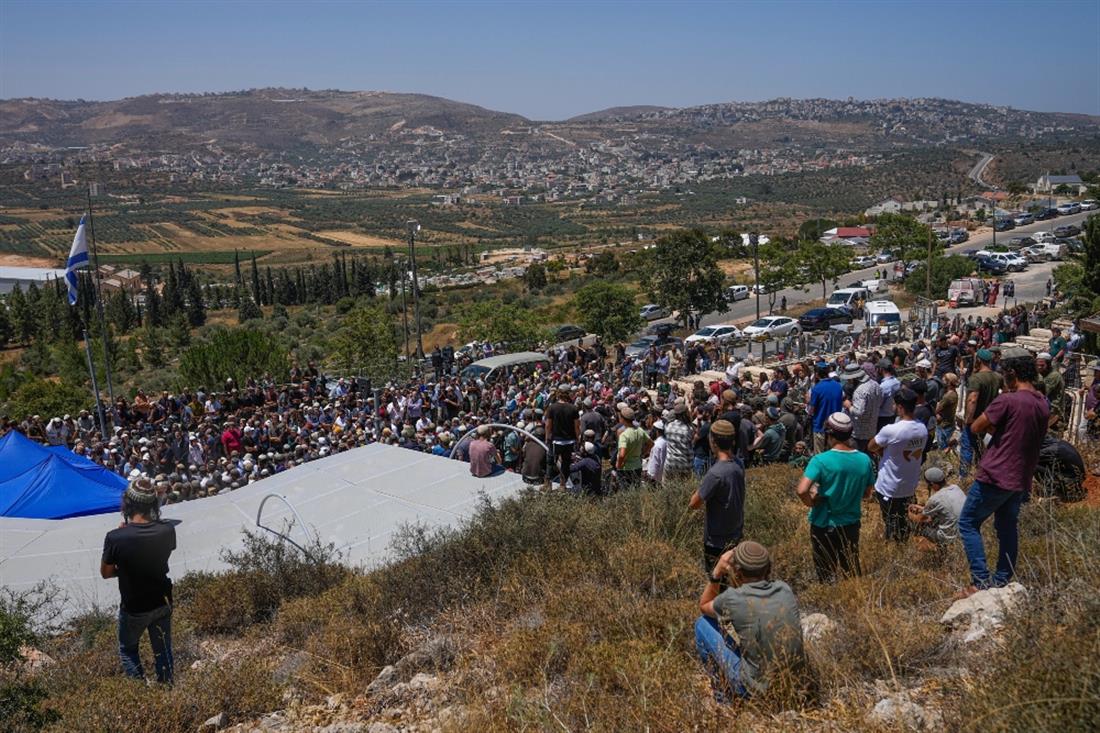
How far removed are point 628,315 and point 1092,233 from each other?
54.8 feet

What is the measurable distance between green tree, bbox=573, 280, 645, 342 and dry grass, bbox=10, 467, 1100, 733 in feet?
92.8

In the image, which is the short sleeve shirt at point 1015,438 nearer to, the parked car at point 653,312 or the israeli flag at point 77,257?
the israeli flag at point 77,257

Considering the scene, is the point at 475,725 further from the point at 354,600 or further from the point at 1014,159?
the point at 1014,159

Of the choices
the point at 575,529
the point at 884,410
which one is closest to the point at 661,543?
the point at 575,529

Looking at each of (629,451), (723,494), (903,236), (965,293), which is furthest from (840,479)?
(903,236)

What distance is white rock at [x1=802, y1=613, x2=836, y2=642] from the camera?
4270mm

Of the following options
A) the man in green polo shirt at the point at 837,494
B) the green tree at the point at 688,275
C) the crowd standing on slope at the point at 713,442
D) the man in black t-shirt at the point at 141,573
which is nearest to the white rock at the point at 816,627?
the crowd standing on slope at the point at 713,442

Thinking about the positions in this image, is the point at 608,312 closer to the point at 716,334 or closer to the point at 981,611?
the point at 716,334

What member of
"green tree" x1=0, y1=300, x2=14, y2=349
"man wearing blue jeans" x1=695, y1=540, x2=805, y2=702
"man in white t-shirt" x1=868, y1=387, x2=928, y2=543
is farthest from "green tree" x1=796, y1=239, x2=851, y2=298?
"green tree" x1=0, y1=300, x2=14, y2=349

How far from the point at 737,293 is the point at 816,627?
45.0 meters

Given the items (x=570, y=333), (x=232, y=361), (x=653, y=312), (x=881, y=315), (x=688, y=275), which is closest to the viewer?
(x=232, y=361)

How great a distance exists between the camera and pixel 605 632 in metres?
4.66

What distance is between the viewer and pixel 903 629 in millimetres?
4262

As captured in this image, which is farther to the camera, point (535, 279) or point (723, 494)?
point (535, 279)
